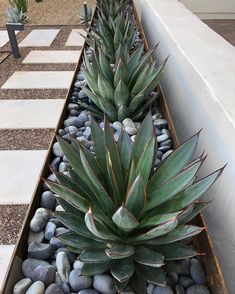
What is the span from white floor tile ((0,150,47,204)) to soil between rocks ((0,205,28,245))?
45mm

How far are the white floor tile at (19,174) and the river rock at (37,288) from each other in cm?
65

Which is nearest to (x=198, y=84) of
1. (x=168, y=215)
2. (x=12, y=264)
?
(x=168, y=215)

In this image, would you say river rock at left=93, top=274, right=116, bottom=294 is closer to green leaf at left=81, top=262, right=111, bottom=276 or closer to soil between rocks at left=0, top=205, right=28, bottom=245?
green leaf at left=81, top=262, right=111, bottom=276

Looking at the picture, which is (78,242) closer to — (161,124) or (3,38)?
(161,124)

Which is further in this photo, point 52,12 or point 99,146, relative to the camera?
point 52,12

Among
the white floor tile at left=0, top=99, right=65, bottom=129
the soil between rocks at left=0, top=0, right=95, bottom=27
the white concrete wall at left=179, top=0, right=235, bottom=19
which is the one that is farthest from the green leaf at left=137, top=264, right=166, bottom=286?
the white concrete wall at left=179, top=0, right=235, bottom=19

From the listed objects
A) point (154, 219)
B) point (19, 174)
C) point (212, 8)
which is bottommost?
point (212, 8)

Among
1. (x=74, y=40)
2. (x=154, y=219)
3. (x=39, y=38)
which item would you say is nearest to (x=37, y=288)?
(x=154, y=219)

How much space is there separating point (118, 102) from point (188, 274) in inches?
35.1

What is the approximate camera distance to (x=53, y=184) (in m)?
0.85

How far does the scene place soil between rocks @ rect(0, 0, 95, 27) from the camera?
4.67m

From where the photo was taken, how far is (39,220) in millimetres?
1078

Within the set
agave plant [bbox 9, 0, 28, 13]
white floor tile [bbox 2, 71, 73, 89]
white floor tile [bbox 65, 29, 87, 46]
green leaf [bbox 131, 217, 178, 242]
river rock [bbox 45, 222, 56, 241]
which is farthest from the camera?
agave plant [bbox 9, 0, 28, 13]

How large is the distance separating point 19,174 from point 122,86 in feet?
2.24
